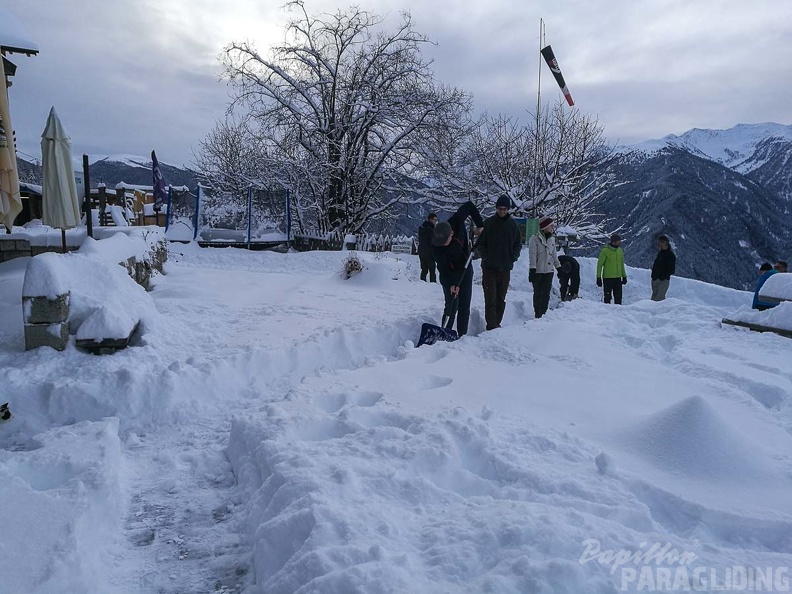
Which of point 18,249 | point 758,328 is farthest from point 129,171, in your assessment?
point 758,328

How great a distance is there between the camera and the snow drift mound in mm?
2611

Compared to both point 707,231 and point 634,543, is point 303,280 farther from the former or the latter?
point 707,231

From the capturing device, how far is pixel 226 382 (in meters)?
4.67

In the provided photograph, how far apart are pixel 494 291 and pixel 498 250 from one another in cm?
60

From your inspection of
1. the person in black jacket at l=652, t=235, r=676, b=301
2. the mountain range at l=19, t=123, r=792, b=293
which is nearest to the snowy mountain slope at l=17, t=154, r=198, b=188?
the mountain range at l=19, t=123, r=792, b=293

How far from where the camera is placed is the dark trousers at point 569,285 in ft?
36.0

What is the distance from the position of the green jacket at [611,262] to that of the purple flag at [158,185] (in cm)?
1808

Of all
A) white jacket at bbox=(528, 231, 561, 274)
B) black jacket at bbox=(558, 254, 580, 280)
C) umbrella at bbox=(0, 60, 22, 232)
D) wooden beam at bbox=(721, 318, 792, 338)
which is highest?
Result: umbrella at bbox=(0, 60, 22, 232)

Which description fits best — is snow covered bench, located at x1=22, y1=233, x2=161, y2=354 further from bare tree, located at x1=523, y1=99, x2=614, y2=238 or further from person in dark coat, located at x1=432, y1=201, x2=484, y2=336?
bare tree, located at x1=523, y1=99, x2=614, y2=238

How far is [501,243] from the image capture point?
22.2ft

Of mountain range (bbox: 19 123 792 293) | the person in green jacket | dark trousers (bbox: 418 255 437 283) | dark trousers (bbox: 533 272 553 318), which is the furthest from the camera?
mountain range (bbox: 19 123 792 293)

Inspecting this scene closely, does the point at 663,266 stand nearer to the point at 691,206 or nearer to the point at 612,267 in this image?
the point at 612,267

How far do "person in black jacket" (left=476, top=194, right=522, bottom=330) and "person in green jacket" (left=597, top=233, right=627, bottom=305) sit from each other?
14.0 feet

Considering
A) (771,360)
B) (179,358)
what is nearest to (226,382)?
(179,358)
